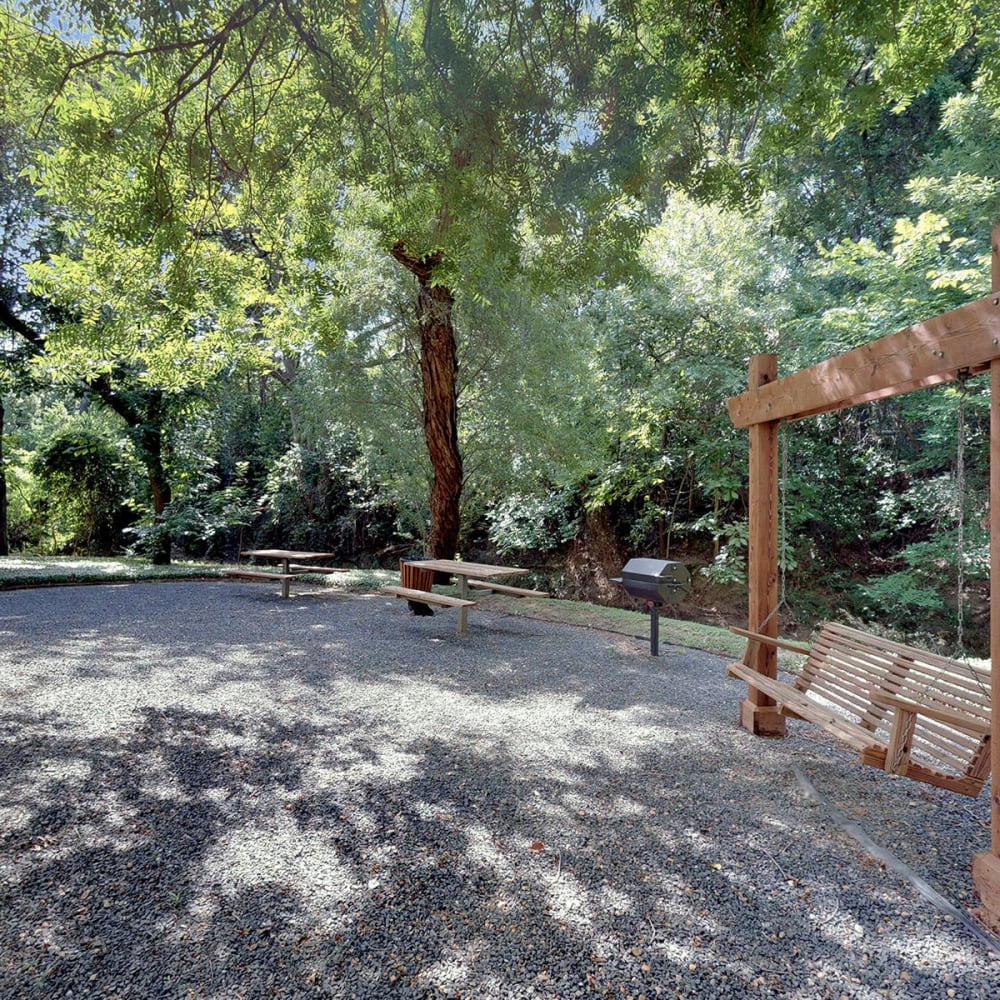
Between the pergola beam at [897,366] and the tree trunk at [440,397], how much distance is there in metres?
4.38

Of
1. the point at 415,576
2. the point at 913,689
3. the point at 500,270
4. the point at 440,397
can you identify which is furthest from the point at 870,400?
the point at 415,576

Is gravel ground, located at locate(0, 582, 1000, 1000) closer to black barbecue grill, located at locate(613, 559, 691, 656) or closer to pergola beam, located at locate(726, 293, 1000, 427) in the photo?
black barbecue grill, located at locate(613, 559, 691, 656)

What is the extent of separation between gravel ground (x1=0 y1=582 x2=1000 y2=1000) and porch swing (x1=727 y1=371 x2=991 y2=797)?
0.38m

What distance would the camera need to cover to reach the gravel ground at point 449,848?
1.75 meters

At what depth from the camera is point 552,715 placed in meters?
4.02

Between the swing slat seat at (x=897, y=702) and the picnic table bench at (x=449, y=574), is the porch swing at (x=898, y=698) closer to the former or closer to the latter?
the swing slat seat at (x=897, y=702)

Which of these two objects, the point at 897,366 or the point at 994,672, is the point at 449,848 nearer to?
the point at 994,672

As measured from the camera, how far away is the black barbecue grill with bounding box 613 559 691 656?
18.5 ft

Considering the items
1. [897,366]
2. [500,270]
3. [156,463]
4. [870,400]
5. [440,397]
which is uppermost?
[500,270]

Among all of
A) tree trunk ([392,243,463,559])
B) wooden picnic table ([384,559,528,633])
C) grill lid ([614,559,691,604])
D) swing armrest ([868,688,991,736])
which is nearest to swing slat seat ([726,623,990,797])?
swing armrest ([868,688,991,736])

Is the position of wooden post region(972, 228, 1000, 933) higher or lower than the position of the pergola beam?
lower

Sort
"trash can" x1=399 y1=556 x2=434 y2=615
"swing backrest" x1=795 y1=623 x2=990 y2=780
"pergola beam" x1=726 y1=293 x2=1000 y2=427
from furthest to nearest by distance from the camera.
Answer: "trash can" x1=399 y1=556 x2=434 y2=615 → "swing backrest" x1=795 y1=623 x2=990 y2=780 → "pergola beam" x1=726 y1=293 x2=1000 y2=427

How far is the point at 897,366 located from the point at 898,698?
140 centimetres

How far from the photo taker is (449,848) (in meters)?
2.38
